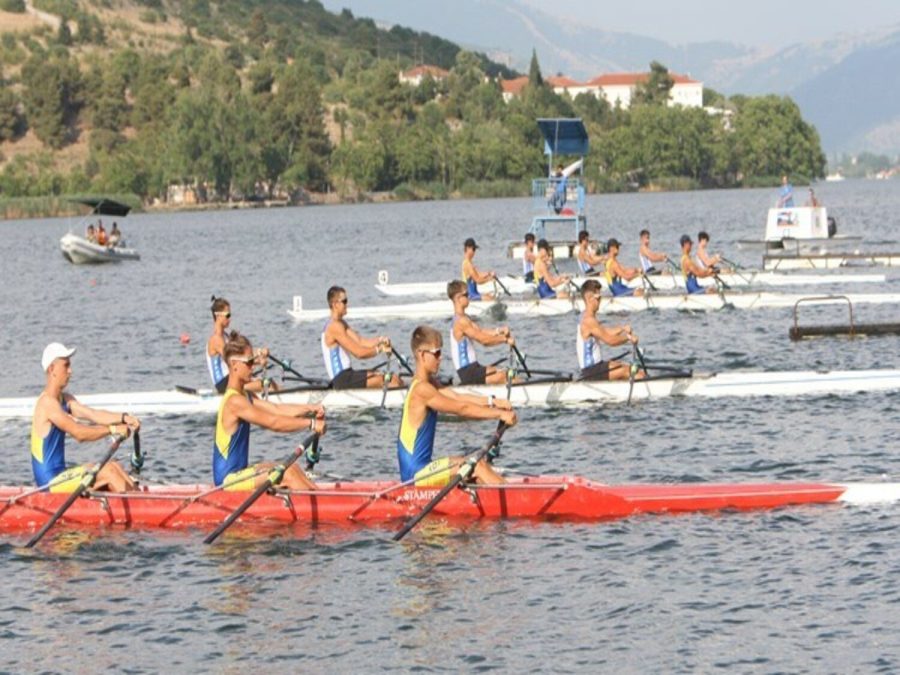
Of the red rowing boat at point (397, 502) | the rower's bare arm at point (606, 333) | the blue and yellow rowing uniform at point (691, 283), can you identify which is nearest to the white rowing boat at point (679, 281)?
the blue and yellow rowing uniform at point (691, 283)

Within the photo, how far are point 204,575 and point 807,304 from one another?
29466 millimetres

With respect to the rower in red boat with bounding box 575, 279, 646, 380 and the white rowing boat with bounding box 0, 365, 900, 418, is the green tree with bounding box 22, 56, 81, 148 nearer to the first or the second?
the white rowing boat with bounding box 0, 365, 900, 418

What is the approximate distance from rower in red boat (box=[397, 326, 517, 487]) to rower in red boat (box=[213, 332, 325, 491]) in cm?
112

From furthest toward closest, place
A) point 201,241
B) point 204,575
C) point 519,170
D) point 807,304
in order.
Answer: point 519,170, point 201,241, point 807,304, point 204,575

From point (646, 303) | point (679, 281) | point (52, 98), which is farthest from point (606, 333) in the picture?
point (52, 98)

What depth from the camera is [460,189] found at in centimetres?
18025

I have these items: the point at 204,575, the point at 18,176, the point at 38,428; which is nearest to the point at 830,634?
the point at 204,575

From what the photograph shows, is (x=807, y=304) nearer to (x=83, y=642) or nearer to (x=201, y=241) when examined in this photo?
(x=83, y=642)

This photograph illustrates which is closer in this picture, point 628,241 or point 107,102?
point 628,241

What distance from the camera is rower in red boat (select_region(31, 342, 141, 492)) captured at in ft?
58.0

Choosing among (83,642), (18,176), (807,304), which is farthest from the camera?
(18,176)

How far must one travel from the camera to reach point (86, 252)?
73375mm

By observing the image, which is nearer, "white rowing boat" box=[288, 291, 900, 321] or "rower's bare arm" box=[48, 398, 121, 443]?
"rower's bare arm" box=[48, 398, 121, 443]

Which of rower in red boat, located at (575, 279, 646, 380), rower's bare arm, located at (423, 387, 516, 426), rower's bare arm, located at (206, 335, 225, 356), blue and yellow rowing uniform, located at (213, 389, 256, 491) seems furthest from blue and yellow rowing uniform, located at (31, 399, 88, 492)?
rower in red boat, located at (575, 279, 646, 380)
